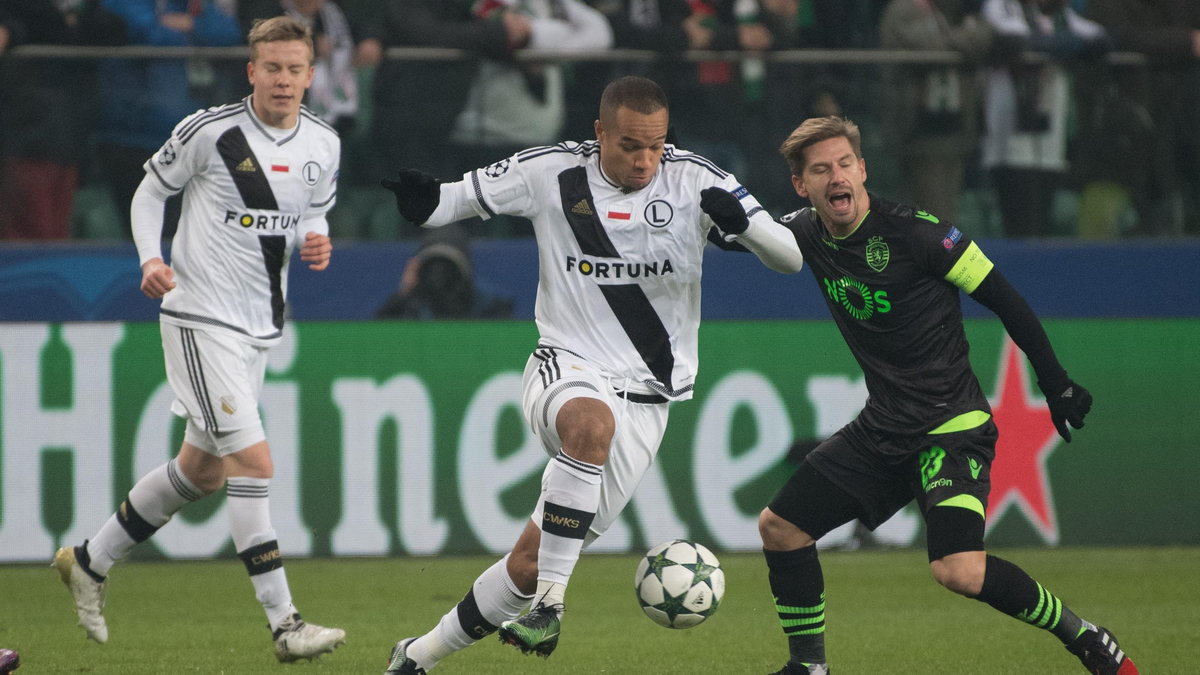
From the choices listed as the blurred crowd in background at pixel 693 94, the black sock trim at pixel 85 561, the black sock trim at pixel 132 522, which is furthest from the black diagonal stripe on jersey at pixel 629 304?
the blurred crowd in background at pixel 693 94

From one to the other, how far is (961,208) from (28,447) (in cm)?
594

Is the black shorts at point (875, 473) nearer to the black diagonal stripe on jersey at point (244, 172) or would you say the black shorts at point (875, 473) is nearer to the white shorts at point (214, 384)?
the white shorts at point (214, 384)

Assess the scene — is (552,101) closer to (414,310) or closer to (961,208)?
Result: (414,310)

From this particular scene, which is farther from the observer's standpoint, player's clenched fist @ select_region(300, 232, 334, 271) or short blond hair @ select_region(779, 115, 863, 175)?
player's clenched fist @ select_region(300, 232, 334, 271)

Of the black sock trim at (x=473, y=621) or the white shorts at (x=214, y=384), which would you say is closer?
the black sock trim at (x=473, y=621)

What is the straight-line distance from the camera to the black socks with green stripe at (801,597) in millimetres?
5441

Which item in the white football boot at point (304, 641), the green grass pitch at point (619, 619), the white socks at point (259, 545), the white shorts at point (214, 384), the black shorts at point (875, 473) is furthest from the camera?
the white shorts at point (214, 384)

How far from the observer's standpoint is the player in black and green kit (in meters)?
5.10

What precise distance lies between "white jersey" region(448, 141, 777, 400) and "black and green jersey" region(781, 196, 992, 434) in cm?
43

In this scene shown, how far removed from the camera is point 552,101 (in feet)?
32.3

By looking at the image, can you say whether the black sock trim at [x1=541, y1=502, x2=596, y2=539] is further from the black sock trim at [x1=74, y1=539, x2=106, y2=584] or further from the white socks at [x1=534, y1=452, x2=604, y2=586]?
the black sock trim at [x1=74, y1=539, x2=106, y2=584]

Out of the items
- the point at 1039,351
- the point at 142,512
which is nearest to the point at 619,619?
the point at 142,512

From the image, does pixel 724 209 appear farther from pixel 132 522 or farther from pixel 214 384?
pixel 132 522

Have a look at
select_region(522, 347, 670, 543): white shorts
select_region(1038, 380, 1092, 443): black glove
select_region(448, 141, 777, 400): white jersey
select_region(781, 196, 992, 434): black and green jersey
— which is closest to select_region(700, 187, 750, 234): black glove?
select_region(448, 141, 777, 400): white jersey
